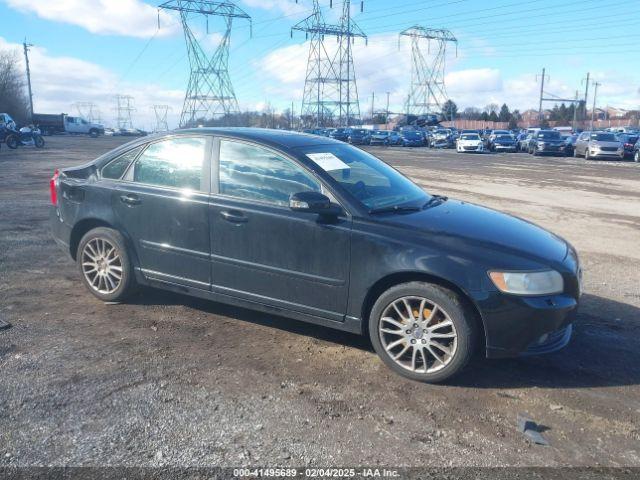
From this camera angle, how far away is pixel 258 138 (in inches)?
184

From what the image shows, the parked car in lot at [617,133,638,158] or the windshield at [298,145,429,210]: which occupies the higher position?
the windshield at [298,145,429,210]

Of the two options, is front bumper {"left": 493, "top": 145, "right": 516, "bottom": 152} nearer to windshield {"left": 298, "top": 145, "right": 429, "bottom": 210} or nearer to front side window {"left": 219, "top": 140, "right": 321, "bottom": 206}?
→ windshield {"left": 298, "top": 145, "right": 429, "bottom": 210}

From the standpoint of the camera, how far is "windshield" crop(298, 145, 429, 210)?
4.38 m

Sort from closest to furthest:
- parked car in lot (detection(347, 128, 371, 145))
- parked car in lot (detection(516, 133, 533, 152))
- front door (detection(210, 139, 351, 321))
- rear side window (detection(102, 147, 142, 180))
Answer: front door (detection(210, 139, 351, 321)) → rear side window (detection(102, 147, 142, 180)) → parked car in lot (detection(516, 133, 533, 152)) → parked car in lot (detection(347, 128, 371, 145))

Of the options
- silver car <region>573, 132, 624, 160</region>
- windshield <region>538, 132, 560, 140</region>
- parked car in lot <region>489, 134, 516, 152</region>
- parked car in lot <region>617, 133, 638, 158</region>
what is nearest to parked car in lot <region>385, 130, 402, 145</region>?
parked car in lot <region>489, 134, 516, 152</region>

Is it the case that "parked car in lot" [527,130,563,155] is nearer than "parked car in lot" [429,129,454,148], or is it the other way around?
"parked car in lot" [527,130,563,155]

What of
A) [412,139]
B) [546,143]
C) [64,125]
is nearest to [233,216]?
[546,143]

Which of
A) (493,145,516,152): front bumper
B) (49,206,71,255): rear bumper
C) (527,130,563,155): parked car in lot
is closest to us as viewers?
(49,206,71,255): rear bumper

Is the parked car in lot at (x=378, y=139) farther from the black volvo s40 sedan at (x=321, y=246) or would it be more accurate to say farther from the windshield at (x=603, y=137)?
the black volvo s40 sedan at (x=321, y=246)

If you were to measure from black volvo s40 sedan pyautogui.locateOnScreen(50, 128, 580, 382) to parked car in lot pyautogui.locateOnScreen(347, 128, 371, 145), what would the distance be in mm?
46548

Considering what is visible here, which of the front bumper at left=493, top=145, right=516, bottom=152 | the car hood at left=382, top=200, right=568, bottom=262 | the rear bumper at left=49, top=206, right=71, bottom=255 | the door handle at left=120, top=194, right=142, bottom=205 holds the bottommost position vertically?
the front bumper at left=493, top=145, right=516, bottom=152

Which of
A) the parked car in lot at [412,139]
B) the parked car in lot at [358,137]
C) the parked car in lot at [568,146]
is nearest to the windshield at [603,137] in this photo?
the parked car in lot at [568,146]

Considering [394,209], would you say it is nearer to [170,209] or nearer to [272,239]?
[272,239]

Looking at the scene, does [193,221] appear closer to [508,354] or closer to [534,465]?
[508,354]
